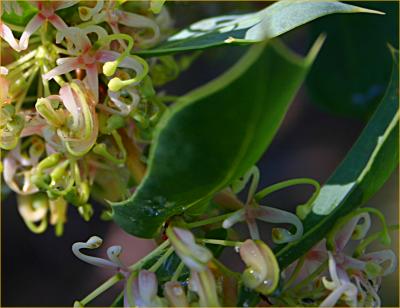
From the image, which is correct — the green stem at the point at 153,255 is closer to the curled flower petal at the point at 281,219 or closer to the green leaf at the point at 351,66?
the curled flower petal at the point at 281,219

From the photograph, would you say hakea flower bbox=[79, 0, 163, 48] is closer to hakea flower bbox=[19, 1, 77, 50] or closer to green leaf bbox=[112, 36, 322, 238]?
hakea flower bbox=[19, 1, 77, 50]

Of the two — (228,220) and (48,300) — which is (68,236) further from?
(228,220)

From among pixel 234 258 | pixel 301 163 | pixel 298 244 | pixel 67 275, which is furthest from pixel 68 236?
pixel 298 244

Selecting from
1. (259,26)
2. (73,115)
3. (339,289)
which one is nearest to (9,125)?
(73,115)

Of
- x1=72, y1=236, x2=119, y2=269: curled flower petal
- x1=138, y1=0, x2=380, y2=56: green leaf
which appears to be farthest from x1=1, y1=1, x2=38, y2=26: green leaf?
x1=72, y1=236, x2=119, y2=269: curled flower petal

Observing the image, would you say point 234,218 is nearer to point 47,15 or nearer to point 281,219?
point 281,219

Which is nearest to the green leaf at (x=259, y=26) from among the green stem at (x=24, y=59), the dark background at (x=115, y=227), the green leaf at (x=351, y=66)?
the green stem at (x=24, y=59)

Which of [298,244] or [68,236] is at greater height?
[298,244]
